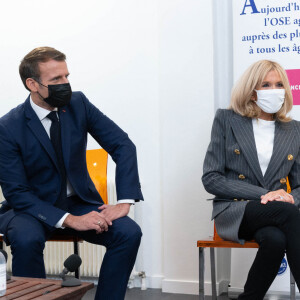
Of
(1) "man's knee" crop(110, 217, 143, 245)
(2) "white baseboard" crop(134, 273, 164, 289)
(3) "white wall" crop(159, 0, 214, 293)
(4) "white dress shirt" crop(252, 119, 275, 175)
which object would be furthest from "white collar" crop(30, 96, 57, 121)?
(2) "white baseboard" crop(134, 273, 164, 289)

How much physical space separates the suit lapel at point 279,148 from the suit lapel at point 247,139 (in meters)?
0.06

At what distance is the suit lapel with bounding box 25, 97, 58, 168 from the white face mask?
1146mm

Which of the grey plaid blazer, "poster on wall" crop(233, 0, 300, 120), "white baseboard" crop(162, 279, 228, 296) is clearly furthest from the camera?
"white baseboard" crop(162, 279, 228, 296)

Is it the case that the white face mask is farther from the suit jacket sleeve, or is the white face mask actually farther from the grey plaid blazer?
the suit jacket sleeve

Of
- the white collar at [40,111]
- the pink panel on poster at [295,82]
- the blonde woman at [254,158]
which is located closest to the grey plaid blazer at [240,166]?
the blonde woman at [254,158]

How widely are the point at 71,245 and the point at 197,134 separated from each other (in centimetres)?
128

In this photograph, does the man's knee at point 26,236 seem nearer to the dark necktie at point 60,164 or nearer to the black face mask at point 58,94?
the dark necktie at point 60,164

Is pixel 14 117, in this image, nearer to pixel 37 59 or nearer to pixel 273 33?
pixel 37 59

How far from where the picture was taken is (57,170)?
9.27ft

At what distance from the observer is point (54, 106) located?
289 centimetres

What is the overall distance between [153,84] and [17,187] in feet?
5.44

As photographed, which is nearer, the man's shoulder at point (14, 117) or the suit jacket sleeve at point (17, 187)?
the suit jacket sleeve at point (17, 187)

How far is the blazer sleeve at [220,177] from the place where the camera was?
2951 mm

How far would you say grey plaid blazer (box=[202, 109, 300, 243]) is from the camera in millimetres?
2967
